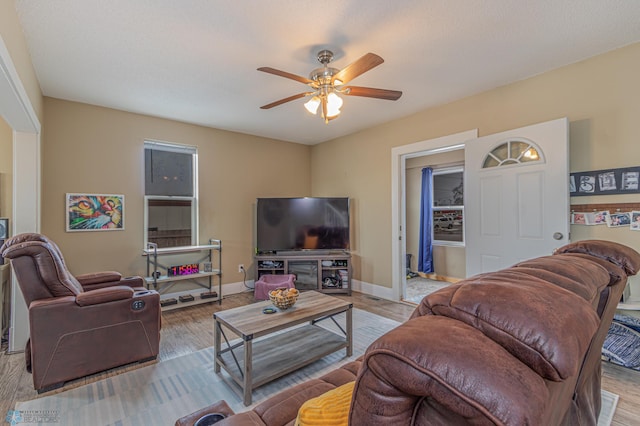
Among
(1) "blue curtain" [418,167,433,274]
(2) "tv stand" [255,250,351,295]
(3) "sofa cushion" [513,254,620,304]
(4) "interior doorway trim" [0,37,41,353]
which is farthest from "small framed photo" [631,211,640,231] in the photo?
(4) "interior doorway trim" [0,37,41,353]

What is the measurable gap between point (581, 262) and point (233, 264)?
4.25m

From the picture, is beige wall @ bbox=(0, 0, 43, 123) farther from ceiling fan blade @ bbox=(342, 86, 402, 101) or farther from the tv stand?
the tv stand

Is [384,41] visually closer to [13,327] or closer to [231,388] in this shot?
[231,388]

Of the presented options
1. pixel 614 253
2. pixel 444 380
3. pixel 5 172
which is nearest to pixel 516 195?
pixel 614 253

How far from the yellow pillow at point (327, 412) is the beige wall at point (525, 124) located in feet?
9.42

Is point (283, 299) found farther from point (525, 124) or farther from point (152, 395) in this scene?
point (525, 124)

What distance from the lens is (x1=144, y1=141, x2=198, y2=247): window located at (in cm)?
399

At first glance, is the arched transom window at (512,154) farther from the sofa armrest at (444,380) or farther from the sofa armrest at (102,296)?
the sofa armrest at (102,296)

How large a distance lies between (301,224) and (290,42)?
2801 millimetres

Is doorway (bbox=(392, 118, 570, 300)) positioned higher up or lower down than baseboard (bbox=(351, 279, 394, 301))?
higher up

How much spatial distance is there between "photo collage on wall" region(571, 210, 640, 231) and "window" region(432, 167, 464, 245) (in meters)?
2.73

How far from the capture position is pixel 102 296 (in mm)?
2262

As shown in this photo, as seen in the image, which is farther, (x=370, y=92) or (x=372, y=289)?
(x=372, y=289)

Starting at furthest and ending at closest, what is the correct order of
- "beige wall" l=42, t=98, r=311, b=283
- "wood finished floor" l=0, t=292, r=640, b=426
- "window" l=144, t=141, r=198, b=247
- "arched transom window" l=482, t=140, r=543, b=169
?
1. "window" l=144, t=141, r=198, b=247
2. "beige wall" l=42, t=98, r=311, b=283
3. "arched transom window" l=482, t=140, r=543, b=169
4. "wood finished floor" l=0, t=292, r=640, b=426
